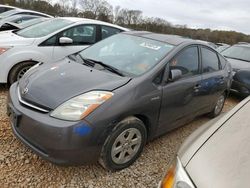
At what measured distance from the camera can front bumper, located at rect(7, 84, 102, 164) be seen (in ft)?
7.80

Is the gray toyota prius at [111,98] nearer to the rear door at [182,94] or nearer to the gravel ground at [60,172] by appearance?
the rear door at [182,94]

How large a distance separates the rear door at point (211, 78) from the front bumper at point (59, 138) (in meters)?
2.06

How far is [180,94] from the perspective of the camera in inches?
132

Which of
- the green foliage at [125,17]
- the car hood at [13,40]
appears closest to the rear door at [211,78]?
the car hood at [13,40]

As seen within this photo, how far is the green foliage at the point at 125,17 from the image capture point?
28766mm

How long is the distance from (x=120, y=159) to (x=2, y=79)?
2.82m

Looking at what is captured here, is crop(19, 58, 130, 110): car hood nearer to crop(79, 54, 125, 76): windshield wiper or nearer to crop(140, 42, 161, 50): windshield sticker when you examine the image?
crop(79, 54, 125, 76): windshield wiper

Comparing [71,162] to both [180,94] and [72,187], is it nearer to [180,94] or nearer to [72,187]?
[72,187]

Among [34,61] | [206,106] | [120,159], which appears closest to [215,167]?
[120,159]

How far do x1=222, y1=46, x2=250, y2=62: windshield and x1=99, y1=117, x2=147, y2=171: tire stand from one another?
5.78m

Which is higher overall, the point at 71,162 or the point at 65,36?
the point at 65,36

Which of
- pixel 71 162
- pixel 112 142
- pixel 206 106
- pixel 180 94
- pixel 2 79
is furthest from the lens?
pixel 2 79

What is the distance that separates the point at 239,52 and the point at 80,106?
6.85m

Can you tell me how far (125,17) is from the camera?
4338 centimetres
